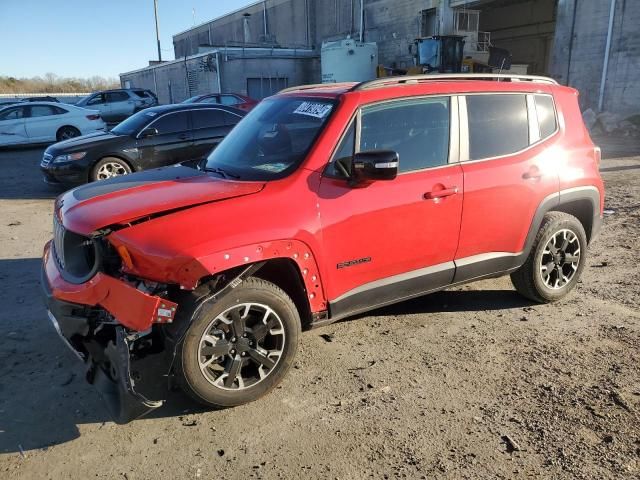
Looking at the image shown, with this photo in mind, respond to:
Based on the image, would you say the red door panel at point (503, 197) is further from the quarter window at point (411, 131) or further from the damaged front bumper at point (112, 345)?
the damaged front bumper at point (112, 345)

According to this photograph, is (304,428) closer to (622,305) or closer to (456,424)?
(456,424)

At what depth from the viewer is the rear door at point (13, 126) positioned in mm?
15742

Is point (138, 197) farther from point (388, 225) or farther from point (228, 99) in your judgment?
point (228, 99)

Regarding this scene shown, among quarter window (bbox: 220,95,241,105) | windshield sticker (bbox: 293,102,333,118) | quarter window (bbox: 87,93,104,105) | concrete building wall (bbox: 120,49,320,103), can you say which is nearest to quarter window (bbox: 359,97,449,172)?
windshield sticker (bbox: 293,102,333,118)


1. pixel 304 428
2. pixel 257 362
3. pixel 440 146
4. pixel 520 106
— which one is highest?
pixel 520 106

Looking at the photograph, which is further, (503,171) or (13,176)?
(13,176)

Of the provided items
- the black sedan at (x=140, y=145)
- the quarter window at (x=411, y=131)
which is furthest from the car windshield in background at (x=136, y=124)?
the quarter window at (x=411, y=131)

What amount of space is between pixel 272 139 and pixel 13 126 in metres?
15.5

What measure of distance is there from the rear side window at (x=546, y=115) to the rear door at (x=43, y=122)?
627 inches

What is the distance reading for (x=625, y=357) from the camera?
354 cm

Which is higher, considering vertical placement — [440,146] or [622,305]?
Answer: [440,146]

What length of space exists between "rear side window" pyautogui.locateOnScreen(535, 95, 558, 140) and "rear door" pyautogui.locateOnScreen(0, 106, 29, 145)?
53.8 ft

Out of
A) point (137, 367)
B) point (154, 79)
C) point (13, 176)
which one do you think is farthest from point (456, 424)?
point (154, 79)

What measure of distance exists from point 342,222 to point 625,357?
7.38ft
